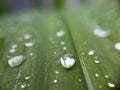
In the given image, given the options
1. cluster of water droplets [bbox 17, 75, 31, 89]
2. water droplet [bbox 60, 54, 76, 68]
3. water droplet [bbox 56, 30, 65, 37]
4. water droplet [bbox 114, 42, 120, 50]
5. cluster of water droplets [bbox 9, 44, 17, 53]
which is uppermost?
water droplet [bbox 56, 30, 65, 37]

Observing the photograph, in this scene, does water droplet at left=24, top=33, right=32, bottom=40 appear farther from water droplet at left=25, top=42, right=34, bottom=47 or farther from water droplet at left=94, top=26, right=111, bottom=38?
water droplet at left=94, top=26, right=111, bottom=38

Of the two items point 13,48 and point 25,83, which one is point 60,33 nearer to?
point 13,48

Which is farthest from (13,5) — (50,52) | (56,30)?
(50,52)

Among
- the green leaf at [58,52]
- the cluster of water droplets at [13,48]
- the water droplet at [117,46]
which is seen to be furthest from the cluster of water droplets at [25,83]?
the water droplet at [117,46]

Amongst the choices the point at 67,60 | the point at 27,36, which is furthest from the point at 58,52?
the point at 27,36

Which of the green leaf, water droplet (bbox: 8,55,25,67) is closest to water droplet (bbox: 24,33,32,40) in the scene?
the green leaf
